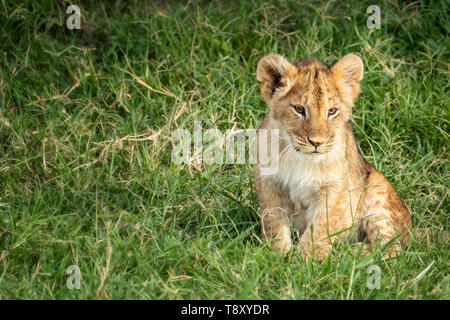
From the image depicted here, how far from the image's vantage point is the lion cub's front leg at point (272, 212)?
243 inches

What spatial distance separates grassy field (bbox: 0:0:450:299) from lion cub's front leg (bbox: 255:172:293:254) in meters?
0.14

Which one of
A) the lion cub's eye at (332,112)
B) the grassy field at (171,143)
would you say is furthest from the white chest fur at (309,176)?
the grassy field at (171,143)

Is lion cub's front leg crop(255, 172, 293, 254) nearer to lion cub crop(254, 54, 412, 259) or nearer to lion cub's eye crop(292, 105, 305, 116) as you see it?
lion cub crop(254, 54, 412, 259)

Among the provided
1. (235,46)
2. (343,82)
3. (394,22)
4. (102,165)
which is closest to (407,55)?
(394,22)

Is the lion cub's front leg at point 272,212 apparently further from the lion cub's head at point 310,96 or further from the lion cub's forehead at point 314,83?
the lion cub's forehead at point 314,83

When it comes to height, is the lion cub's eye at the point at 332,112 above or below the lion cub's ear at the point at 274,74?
below

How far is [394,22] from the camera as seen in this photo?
8711mm

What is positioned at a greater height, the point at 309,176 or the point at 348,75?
the point at 348,75

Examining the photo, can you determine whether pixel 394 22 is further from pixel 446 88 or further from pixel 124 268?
pixel 124 268

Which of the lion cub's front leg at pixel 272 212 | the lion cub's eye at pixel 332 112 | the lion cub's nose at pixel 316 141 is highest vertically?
the lion cub's eye at pixel 332 112

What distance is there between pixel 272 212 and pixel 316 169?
1.57 feet

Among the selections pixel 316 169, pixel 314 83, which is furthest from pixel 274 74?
pixel 316 169

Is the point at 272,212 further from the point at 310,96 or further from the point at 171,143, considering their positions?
the point at 171,143

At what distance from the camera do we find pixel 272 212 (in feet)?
20.4
